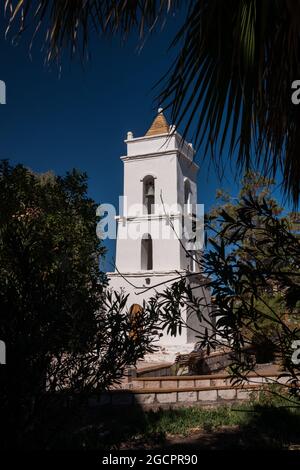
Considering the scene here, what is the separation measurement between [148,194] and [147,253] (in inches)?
111

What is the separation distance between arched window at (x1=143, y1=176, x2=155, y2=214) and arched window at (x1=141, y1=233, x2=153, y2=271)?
1.26m

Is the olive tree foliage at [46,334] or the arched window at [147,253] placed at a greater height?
the arched window at [147,253]

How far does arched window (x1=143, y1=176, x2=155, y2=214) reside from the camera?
20891 millimetres

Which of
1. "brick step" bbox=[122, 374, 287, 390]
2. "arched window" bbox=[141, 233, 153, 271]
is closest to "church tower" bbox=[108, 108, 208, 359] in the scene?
"arched window" bbox=[141, 233, 153, 271]

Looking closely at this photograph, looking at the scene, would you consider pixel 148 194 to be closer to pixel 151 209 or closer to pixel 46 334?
pixel 151 209

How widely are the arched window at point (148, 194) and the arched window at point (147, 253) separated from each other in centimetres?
126

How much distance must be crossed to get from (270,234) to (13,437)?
1687mm

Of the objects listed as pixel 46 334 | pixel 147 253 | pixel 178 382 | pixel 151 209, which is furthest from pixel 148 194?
pixel 46 334

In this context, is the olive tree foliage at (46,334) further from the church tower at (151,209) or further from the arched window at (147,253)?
Answer: the arched window at (147,253)

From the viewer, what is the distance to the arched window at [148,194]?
20891mm

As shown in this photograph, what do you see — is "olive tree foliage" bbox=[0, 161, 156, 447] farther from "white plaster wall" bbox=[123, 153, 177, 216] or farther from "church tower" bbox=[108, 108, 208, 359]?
"white plaster wall" bbox=[123, 153, 177, 216]

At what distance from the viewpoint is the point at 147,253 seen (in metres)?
20.8

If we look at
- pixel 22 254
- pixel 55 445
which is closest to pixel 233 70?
pixel 22 254

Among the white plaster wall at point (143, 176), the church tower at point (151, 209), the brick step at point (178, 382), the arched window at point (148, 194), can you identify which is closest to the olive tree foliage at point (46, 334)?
the brick step at point (178, 382)
